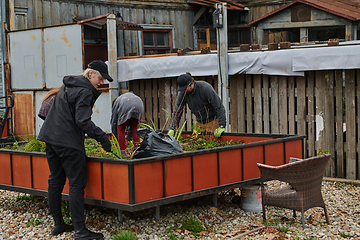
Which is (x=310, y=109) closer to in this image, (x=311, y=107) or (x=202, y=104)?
(x=311, y=107)

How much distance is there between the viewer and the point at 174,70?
8.92 metres

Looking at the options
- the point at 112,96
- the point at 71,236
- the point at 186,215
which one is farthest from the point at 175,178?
the point at 112,96

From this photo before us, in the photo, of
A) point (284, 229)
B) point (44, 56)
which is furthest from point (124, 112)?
point (44, 56)

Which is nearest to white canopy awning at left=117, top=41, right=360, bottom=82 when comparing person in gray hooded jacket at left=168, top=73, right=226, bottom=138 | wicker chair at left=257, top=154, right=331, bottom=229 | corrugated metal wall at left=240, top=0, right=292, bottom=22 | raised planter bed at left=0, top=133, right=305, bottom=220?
person in gray hooded jacket at left=168, top=73, right=226, bottom=138

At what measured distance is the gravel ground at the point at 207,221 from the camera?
493 cm

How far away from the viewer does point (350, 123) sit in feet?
24.5

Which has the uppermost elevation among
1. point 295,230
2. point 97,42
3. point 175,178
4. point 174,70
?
point 97,42

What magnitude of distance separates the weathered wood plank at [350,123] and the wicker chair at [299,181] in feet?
8.46

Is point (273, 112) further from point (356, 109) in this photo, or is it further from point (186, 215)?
point (186, 215)

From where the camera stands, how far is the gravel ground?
194 inches

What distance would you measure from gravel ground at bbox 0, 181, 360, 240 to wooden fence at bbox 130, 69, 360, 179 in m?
1.26

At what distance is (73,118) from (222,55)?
14.1ft

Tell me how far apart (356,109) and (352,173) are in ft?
3.73

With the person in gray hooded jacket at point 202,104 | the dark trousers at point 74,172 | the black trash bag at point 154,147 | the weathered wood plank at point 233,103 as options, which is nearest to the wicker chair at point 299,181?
the black trash bag at point 154,147
